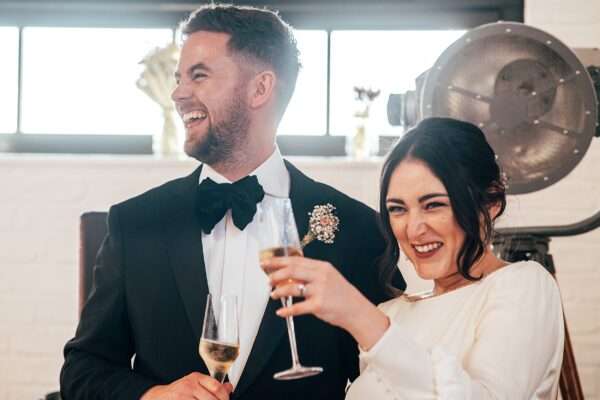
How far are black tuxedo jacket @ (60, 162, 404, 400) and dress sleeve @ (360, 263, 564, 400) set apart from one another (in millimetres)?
401

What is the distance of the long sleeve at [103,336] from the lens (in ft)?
5.78

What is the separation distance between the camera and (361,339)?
1292mm

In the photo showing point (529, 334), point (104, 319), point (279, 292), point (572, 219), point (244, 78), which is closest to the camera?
point (279, 292)

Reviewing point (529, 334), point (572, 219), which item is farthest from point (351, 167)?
point (529, 334)

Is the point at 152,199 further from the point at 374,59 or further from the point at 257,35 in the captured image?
the point at 374,59

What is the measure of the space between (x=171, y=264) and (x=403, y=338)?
0.63 m

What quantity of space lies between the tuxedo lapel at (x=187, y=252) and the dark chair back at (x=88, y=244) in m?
0.35

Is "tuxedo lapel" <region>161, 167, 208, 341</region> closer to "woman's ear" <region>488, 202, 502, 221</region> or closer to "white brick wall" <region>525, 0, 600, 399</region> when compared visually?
"woman's ear" <region>488, 202, 502, 221</region>

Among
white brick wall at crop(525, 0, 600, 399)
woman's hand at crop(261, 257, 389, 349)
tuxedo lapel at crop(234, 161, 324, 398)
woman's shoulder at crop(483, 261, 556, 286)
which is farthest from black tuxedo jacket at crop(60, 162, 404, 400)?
white brick wall at crop(525, 0, 600, 399)

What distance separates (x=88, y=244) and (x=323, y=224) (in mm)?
607

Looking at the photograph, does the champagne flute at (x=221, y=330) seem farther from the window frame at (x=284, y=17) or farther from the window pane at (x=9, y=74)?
the window pane at (x=9, y=74)

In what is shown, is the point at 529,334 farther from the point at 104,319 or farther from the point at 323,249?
the point at 104,319

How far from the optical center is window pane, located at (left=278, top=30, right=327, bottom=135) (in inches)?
130

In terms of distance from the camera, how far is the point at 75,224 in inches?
118
